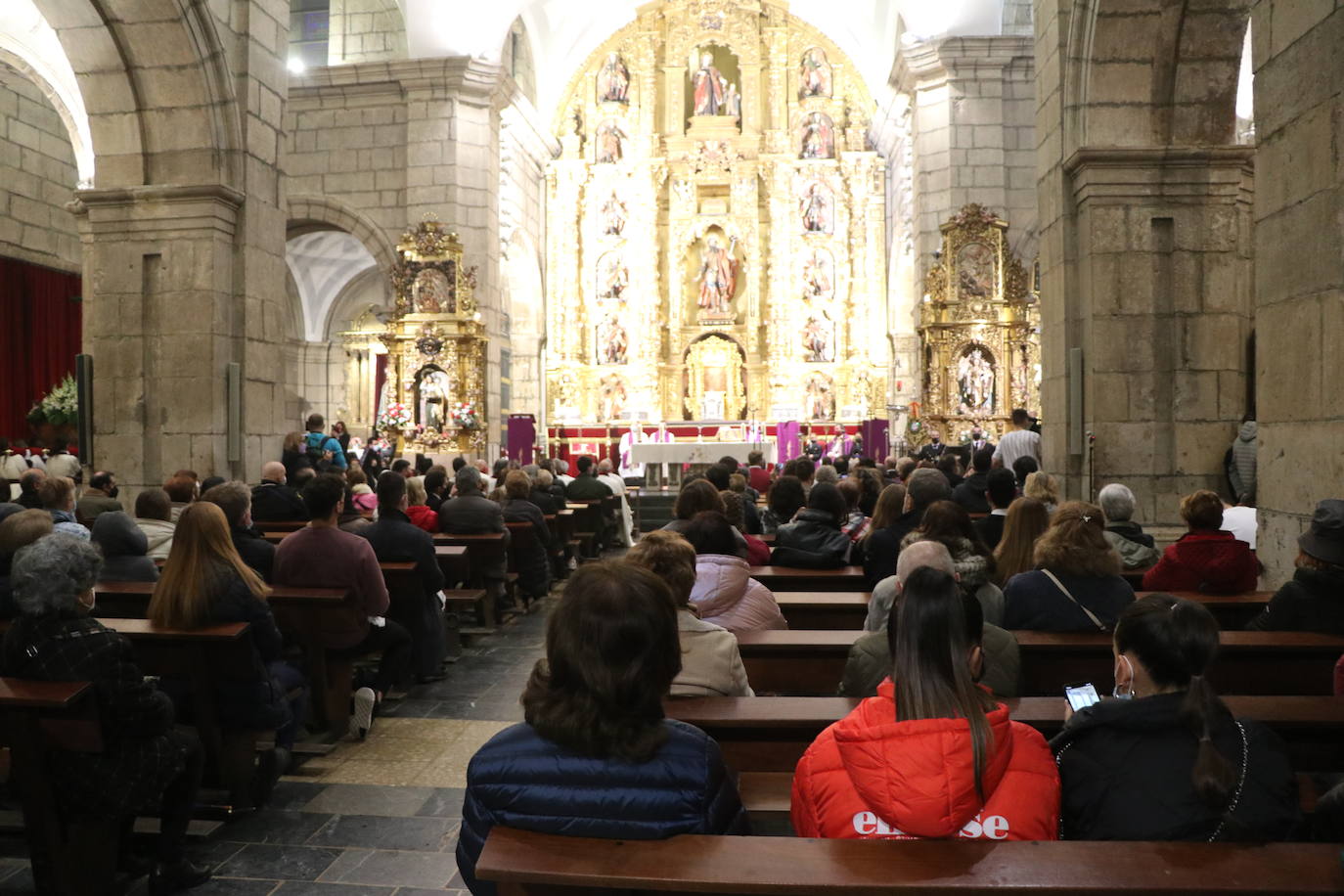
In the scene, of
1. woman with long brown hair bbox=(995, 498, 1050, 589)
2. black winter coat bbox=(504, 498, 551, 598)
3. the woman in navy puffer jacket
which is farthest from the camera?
black winter coat bbox=(504, 498, 551, 598)

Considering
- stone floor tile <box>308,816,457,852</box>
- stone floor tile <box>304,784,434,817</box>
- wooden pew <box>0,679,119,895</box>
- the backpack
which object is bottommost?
stone floor tile <box>304,784,434,817</box>

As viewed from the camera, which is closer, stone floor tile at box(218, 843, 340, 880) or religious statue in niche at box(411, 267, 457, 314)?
stone floor tile at box(218, 843, 340, 880)

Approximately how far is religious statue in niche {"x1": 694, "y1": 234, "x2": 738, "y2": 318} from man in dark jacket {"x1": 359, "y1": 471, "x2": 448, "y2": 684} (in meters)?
18.3

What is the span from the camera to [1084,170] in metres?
7.79

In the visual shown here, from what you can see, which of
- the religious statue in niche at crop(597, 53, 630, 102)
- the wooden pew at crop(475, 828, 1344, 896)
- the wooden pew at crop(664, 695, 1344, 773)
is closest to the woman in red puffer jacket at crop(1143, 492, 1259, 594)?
the wooden pew at crop(664, 695, 1344, 773)

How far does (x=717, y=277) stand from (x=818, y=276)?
89.2 inches

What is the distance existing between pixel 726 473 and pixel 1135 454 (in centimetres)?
309

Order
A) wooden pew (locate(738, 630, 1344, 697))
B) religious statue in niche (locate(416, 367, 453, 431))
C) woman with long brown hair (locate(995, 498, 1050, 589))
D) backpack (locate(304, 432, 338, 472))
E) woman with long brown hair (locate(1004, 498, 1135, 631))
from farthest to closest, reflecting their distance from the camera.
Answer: religious statue in niche (locate(416, 367, 453, 431)) < backpack (locate(304, 432, 338, 472)) < woman with long brown hair (locate(995, 498, 1050, 589)) < woman with long brown hair (locate(1004, 498, 1135, 631)) < wooden pew (locate(738, 630, 1344, 697))

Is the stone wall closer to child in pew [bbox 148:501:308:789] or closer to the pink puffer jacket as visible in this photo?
child in pew [bbox 148:501:308:789]

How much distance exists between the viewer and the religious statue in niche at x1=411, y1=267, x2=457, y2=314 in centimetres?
1577

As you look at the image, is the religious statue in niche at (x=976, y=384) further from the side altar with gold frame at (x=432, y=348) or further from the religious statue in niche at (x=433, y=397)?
the religious statue in niche at (x=433, y=397)

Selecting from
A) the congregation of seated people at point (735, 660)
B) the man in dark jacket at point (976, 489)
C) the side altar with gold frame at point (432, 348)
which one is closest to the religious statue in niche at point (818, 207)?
the side altar with gold frame at point (432, 348)

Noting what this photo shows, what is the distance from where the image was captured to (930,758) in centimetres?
197

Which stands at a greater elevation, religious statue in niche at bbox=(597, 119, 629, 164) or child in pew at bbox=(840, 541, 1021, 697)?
religious statue in niche at bbox=(597, 119, 629, 164)
